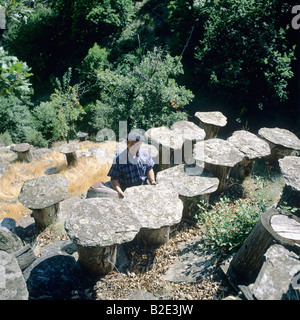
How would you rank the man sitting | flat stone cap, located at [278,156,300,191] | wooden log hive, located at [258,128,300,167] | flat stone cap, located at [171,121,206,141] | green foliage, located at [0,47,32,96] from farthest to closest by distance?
flat stone cap, located at [171,121,206,141]
wooden log hive, located at [258,128,300,167]
flat stone cap, located at [278,156,300,191]
the man sitting
green foliage, located at [0,47,32,96]

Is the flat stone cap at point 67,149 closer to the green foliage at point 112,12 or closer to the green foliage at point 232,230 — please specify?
the green foliage at point 232,230

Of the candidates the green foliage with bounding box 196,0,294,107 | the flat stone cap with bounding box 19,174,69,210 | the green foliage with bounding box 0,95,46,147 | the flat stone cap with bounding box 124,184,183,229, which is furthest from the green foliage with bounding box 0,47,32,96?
the green foliage with bounding box 0,95,46,147

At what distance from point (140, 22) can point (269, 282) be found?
21228 millimetres

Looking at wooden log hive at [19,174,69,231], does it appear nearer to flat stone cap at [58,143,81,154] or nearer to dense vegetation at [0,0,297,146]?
dense vegetation at [0,0,297,146]

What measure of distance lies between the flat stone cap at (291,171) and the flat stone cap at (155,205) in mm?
1994

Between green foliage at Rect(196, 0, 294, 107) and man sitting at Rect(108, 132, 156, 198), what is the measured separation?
5.45 metres

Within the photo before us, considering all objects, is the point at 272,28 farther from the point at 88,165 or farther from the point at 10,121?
the point at 10,121

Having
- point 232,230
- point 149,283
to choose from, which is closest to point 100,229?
point 149,283

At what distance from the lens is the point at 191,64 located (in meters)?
12.2

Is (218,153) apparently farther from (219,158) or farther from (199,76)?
(199,76)

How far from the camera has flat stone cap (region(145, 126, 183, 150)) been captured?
17.1 ft

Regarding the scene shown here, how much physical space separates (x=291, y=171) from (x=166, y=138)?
2704mm

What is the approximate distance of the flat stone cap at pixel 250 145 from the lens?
4902mm

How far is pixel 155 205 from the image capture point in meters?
3.54
